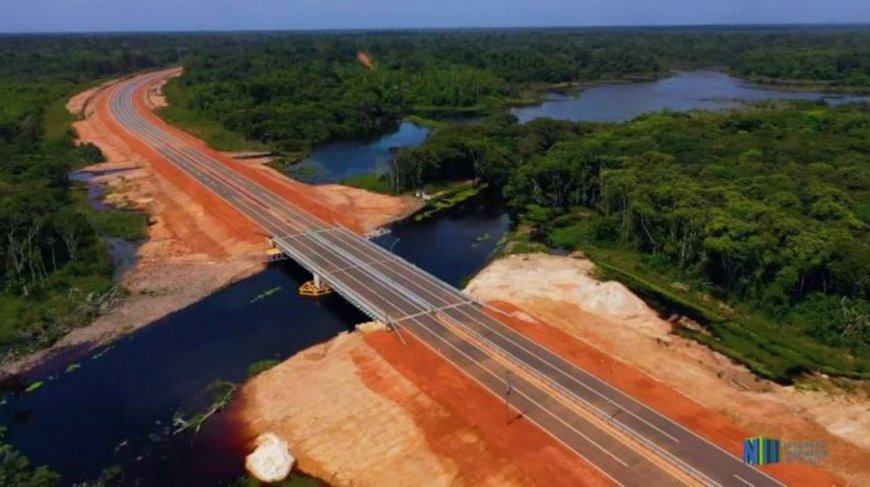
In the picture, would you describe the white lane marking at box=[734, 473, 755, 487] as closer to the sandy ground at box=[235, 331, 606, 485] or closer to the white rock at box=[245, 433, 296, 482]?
the sandy ground at box=[235, 331, 606, 485]

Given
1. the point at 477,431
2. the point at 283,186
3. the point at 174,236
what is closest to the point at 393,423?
the point at 477,431

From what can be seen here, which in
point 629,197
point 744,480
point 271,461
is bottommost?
point 271,461

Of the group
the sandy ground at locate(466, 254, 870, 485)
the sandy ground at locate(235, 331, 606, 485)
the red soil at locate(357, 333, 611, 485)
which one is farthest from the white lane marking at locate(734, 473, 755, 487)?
the sandy ground at locate(235, 331, 606, 485)

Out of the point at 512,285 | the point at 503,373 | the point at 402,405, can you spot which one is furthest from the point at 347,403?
the point at 512,285

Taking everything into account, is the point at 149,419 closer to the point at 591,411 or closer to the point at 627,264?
the point at 591,411

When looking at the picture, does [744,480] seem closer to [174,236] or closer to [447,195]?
[447,195]

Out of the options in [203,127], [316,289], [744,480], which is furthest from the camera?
[203,127]
